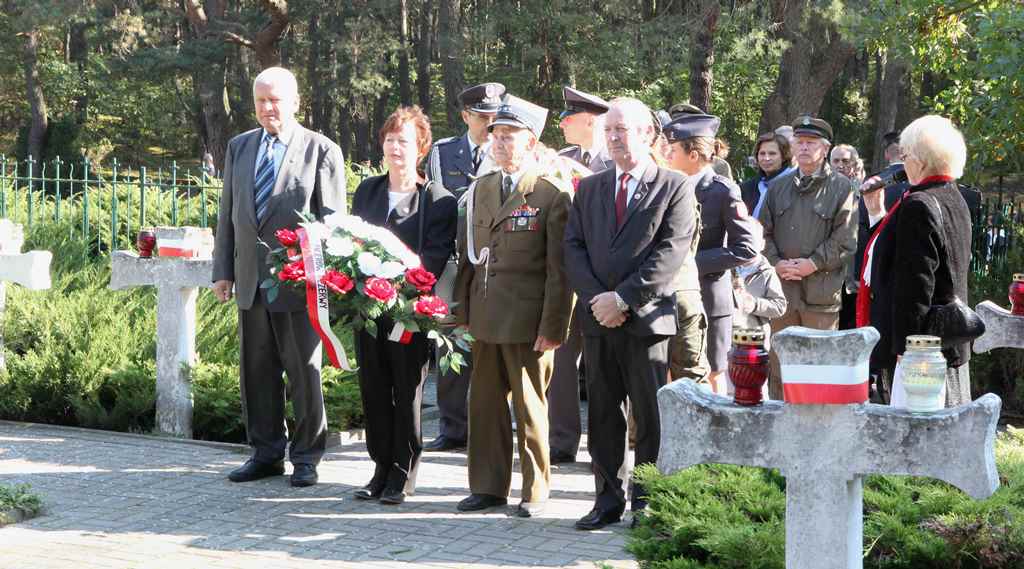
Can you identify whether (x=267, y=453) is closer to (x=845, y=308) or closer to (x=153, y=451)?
(x=153, y=451)

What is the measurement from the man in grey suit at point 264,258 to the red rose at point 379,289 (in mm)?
940

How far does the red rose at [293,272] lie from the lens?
6.08 meters

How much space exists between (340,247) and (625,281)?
4.48ft

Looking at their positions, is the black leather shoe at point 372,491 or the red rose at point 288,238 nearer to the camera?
the red rose at point 288,238

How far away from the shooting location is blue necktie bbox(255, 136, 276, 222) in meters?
6.95

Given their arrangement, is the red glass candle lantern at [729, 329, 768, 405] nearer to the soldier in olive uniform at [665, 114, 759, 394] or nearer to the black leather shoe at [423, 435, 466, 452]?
the soldier in olive uniform at [665, 114, 759, 394]

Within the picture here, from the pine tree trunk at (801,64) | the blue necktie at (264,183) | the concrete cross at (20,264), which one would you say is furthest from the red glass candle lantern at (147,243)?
the pine tree trunk at (801,64)

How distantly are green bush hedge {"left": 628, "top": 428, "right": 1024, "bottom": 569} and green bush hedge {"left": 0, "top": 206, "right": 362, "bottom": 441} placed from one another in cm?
412

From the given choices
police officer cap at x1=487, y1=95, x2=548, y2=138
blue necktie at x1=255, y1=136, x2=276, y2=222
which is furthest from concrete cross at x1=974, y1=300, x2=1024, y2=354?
blue necktie at x1=255, y1=136, x2=276, y2=222

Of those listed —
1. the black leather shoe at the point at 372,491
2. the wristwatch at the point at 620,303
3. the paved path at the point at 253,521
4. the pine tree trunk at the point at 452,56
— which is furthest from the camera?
the pine tree trunk at the point at 452,56

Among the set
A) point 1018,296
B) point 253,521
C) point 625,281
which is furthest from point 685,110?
point 253,521

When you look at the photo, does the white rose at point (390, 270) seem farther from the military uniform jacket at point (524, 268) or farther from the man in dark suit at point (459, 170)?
the man in dark suit at point (459, 170)

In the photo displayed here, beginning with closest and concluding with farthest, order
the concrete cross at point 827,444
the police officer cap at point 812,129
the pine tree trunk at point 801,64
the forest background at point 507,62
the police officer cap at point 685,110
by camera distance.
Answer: the concrete cross at point 827,444 < the police officer cap at point 685,110 < the police officer cap at point 812,129 < the forest background at point 507,62 < the pine tree trunk at point 801,64

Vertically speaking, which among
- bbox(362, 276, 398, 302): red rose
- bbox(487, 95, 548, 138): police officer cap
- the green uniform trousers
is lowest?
the green uniform trousers
